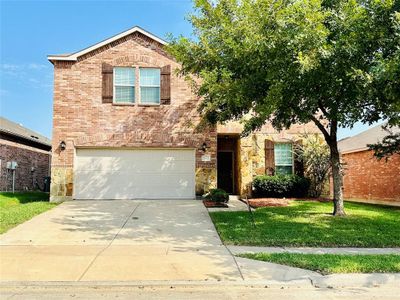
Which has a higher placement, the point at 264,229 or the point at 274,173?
the point at 274,173

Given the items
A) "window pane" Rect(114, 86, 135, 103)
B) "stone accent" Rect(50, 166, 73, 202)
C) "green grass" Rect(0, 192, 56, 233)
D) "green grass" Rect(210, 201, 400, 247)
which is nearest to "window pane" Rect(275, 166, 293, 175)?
"green grass" Rect(210, 201, 400, 247)

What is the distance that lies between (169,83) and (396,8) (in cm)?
976

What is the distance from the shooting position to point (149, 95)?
1666 cm

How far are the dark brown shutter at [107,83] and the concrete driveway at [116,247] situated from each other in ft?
16.2

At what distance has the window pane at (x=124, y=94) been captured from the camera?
16500 mm

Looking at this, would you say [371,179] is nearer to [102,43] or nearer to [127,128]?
[127,128]

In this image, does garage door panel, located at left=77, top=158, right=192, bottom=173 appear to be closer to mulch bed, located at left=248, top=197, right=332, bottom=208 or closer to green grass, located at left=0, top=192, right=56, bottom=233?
green grass, located at left=0, top=192, right=56, bottom=233

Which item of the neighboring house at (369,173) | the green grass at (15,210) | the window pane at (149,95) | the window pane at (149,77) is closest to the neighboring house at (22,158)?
the green grass at (15,210)

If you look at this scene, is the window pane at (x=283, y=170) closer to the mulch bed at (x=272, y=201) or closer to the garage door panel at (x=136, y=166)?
the mulch bed at (x=272, y=201)

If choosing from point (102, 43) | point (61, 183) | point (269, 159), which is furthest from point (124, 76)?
point (269, 159)

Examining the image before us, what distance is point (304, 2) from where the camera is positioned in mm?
9055

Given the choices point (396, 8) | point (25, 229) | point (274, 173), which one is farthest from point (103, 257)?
point (274, 173)

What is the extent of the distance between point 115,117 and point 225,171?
632cm

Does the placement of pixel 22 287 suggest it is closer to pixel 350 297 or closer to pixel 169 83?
pixel 350 297
